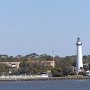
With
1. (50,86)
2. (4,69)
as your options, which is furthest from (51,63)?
(50,86)

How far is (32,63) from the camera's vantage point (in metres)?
185

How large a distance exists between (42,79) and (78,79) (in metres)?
10.4

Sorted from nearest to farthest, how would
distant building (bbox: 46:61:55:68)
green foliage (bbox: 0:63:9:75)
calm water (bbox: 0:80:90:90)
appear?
calm water (bbox: 0:80:90:90) < green foliage (bbox: 0:63:9:75) < distant building (bbox: 46:61:55:68)

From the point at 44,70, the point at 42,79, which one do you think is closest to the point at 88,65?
the point at 44,70

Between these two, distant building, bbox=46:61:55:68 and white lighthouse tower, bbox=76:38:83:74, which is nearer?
white lighthouse tower, bbox=76:38:83:74

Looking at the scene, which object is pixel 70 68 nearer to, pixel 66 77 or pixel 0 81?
pixel 66 77

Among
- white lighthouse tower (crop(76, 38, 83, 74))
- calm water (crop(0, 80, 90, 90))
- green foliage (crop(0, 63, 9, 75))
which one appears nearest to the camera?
calm water (crop(0, 80, 90, 90))

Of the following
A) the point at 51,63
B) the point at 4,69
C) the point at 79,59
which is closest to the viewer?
the point at 79,59

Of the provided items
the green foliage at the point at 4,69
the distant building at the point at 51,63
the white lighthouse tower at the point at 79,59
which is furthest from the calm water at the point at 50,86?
the distant building at the point at 51,63

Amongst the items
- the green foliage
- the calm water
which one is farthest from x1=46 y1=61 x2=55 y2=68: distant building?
the calm water

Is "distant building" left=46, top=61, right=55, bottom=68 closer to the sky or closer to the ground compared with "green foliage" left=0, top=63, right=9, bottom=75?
closer to the sky

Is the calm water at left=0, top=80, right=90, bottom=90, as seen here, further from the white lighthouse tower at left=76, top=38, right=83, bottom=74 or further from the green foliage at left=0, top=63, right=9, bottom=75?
the green foliage at left=0, top=63, right=9, bottom=75

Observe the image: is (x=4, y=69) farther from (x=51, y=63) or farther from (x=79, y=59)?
(x=79, y=59)

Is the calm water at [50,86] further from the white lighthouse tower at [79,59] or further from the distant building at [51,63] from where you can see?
the distant building at [51,63]
